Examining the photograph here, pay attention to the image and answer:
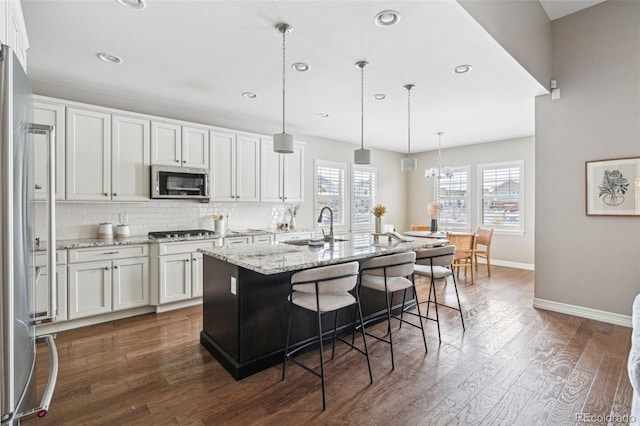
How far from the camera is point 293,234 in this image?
5.14m

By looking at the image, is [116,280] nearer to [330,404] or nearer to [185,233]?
[185,233]

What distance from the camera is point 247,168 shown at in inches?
191

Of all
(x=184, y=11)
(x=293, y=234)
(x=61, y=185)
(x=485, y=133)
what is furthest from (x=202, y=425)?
(x=485, y=133)

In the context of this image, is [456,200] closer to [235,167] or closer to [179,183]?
[235,167]

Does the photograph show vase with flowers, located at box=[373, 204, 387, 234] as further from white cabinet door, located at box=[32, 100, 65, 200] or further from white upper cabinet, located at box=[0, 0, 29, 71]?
white cabinet door, located at box=[32, 100, 65, 200]

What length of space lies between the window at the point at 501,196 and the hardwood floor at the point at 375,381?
11.3 ft

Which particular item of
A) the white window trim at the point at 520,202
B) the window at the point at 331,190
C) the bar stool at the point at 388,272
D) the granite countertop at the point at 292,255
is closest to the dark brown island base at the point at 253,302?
the granite countertop at the point at 292,255

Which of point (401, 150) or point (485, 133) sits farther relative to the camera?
point (401, 150)

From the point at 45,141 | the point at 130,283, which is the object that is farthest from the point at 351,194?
the point at 45,141

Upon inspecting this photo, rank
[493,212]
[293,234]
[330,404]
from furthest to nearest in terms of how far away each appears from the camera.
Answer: [493,212] < [293,234] < [330,404]

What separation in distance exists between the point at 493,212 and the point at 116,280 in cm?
687

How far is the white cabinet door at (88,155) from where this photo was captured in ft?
11.3

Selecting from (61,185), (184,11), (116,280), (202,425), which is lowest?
(202,425)

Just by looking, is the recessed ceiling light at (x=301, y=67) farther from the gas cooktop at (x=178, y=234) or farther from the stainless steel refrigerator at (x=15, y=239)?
the gas cooktop at (x=178, y=234)
